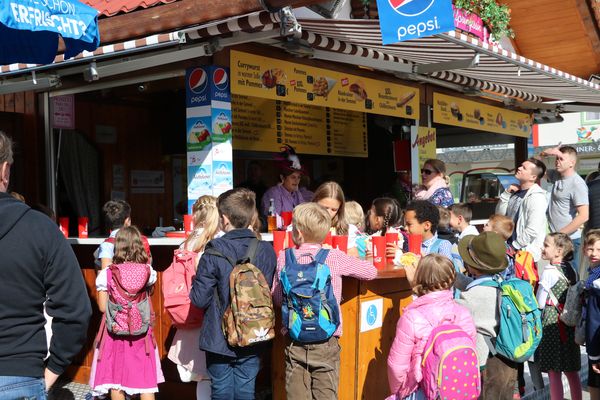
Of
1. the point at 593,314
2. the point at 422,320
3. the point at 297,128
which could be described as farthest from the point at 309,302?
the point at 297,128

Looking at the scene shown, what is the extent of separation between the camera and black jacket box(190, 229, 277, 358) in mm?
3916

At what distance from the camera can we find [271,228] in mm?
5961

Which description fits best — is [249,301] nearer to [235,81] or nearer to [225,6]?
[225,6]

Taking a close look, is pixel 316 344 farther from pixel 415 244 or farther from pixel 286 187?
pixel 286 187

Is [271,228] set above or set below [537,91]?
below

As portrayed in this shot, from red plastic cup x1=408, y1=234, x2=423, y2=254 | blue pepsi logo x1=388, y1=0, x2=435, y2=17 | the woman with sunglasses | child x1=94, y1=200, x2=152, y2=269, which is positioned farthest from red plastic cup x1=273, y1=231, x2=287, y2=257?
the woman with sunglasses

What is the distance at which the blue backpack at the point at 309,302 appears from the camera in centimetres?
376

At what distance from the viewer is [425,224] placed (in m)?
4.77

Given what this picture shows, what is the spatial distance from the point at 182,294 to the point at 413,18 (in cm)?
266

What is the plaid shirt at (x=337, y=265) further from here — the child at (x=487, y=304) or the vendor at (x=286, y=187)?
the vendor at (x=286, y=187)

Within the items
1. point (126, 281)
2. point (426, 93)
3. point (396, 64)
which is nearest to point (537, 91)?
point (426, 93)

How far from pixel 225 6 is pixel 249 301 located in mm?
2276

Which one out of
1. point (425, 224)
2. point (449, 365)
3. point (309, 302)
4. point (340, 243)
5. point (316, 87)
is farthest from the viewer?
point (316, 87)

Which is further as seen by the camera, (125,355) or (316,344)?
(125,355)
